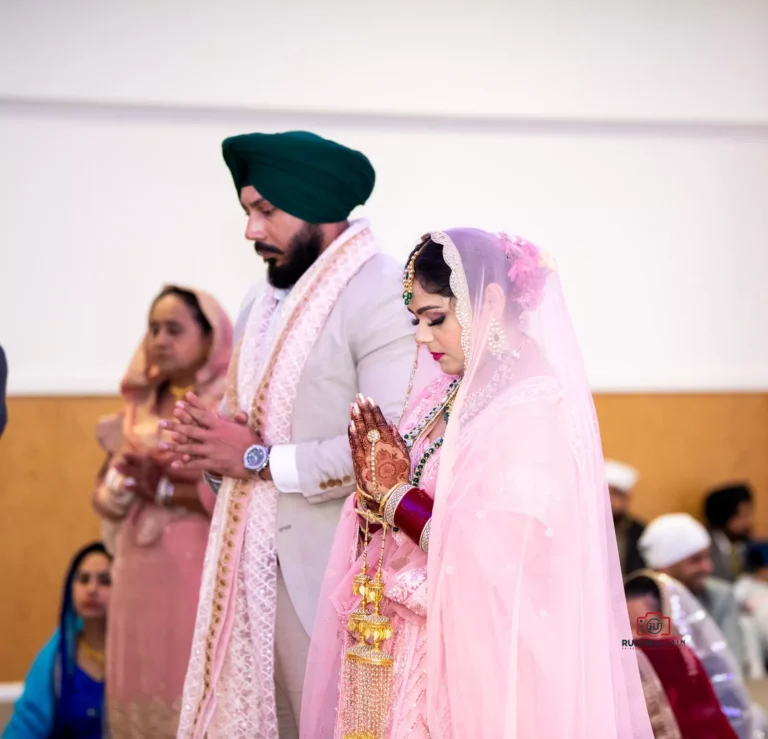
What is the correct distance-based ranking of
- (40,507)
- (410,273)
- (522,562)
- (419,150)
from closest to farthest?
(522,562), (410,273), (40,507), (419,150)

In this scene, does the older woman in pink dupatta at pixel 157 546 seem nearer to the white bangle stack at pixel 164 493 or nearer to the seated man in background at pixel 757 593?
the white bangle stack at pixel 164 493

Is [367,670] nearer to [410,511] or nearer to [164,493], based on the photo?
[410,511]

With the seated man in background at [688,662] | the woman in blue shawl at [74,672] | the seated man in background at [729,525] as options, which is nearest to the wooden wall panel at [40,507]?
the woman in blue shawl at [74,672]

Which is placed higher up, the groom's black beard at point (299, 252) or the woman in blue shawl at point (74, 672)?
the groom's black beard at point (299, 252)

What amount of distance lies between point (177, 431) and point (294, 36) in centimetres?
293

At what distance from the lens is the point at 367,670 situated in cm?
210

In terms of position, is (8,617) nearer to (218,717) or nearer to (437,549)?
(218,717)

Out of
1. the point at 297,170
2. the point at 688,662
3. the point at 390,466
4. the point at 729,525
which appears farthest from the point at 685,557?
the point at 390,466

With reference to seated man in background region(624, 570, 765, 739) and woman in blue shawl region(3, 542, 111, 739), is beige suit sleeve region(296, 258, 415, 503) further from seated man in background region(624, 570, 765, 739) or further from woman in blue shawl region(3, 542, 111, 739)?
woman in blue shawl region(3, 542, 111, 739)

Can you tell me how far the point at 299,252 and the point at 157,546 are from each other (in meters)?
1.28

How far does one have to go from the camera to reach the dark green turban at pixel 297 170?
2.79 metres

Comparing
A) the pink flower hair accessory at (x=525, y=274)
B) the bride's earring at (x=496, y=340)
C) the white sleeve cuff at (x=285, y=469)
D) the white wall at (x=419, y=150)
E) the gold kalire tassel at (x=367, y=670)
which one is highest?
the white wall at (x=419, y=150)

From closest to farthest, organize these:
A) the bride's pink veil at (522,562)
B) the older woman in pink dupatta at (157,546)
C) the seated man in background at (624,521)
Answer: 1. the bride's pink veil at (522,562)
2. the older woman in pink dupatta at (157,546)
3. the seated man in background at (624,521)

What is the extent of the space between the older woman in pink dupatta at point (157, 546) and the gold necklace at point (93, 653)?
29 centimetres
